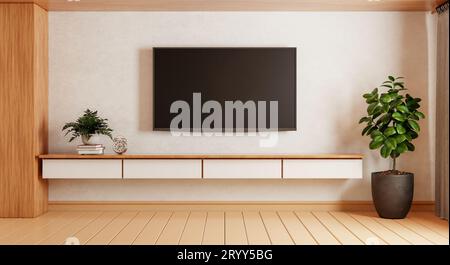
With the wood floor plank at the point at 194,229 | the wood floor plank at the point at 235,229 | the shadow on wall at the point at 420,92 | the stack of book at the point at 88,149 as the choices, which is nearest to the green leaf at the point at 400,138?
the shadow on wall at the point at 420,92

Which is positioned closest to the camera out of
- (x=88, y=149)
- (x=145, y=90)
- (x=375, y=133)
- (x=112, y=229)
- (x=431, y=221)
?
(x=112, y=229)

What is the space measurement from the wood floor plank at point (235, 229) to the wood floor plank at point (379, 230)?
1.09m

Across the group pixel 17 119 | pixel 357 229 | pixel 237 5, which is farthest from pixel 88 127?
pixel 357 229

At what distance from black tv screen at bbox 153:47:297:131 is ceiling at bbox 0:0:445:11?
0.42 meters

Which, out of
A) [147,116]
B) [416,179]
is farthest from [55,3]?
[416,179]

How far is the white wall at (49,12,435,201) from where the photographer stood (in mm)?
5031

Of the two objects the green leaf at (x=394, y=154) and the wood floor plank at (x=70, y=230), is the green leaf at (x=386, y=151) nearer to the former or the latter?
the green leaf at (x=394, y=154)

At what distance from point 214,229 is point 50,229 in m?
1.41

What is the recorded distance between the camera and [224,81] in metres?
4.95

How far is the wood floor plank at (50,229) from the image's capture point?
148 inches

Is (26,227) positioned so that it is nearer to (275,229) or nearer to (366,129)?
(275,229)

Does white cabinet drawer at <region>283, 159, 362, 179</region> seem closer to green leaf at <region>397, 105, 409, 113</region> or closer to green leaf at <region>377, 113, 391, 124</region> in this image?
green leaf at <region>377, 113, 391, 124</region>

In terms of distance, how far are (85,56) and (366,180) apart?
3.19 metres
